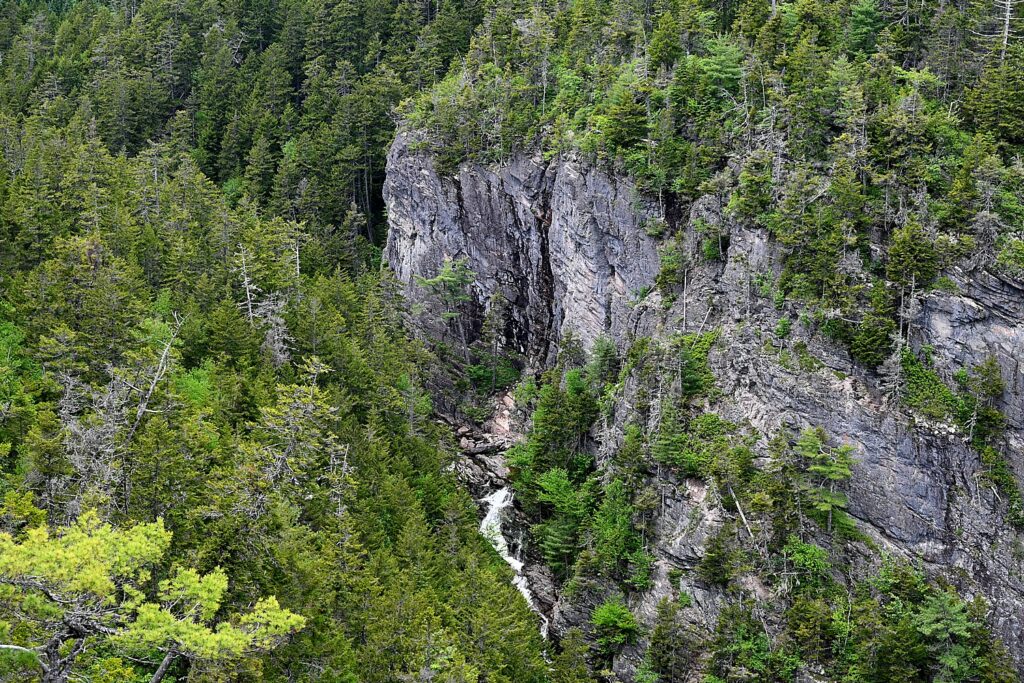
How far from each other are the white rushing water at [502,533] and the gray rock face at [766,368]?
188cm

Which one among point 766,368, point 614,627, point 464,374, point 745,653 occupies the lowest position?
point 614,627

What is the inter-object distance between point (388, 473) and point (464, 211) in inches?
949

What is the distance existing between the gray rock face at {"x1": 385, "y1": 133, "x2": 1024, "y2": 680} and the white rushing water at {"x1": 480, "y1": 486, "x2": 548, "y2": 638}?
1.88 m

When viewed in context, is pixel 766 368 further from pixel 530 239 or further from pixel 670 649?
pixel 530 239

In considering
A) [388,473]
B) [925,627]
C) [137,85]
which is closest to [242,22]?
[137,85]

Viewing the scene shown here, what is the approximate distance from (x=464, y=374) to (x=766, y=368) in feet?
80.4

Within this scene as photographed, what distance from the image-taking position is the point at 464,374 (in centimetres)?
6738

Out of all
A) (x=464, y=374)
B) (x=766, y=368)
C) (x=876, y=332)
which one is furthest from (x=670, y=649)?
(x=464, y=374)

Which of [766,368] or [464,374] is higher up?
[766,368]

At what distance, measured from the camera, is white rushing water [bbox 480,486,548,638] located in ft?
177

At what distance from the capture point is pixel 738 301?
50.1 metres

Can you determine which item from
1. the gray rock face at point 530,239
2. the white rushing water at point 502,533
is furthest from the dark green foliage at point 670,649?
the gray rock face at point 530,239

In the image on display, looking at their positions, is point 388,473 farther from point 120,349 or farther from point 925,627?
point 925,627

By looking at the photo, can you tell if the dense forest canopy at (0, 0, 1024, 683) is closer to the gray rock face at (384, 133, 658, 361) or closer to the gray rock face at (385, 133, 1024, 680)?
the gray rock face at (385, 133, 1024, 680)
